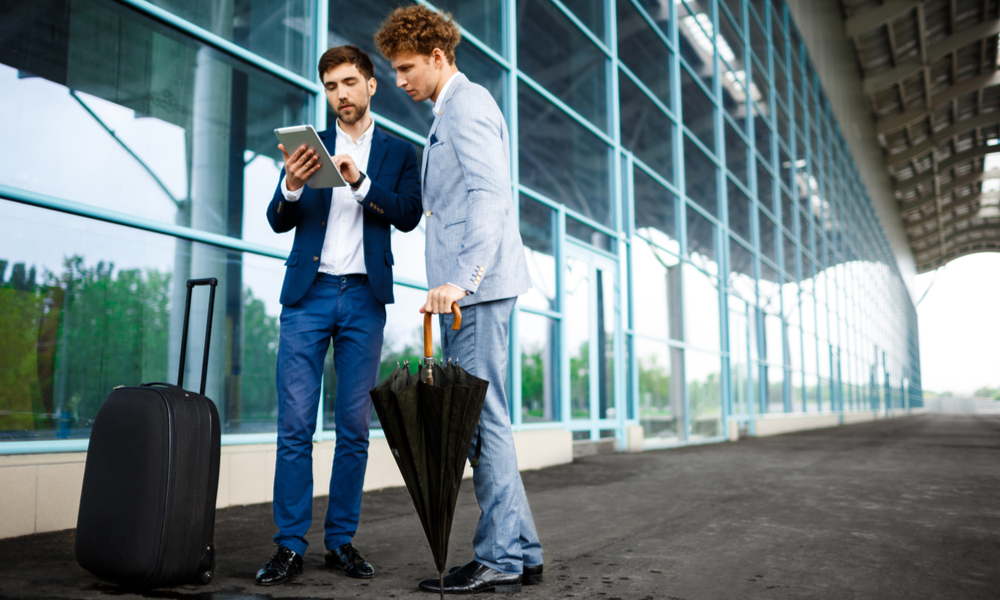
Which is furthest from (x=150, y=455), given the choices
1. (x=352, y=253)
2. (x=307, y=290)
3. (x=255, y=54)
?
(x=255, y=54)

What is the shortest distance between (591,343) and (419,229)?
125 inches

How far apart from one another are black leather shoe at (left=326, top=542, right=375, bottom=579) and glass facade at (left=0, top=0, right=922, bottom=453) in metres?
1.53

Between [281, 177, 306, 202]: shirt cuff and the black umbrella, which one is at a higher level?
[281, 177, 306, 202]: shirt cuff

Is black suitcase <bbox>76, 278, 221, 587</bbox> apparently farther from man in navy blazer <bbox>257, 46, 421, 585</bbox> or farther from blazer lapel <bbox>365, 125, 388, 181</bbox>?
blazer lapel <bbox>365, 125, 388, 181</bbox>

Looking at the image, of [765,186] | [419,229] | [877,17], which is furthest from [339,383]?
[877,17]

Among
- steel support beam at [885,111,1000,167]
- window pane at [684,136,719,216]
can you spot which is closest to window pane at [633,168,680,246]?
window pane at [684,136,719,216]

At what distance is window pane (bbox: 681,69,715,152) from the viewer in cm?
1114

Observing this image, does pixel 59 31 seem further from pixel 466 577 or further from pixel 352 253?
pixel 466 577

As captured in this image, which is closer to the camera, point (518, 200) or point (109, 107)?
point (109, 107)

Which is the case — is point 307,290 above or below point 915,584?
above

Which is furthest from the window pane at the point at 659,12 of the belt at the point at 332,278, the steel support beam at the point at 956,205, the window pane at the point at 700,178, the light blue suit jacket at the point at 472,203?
the steel support beam at the point at 956,205

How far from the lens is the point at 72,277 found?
317 cm

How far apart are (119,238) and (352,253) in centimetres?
165

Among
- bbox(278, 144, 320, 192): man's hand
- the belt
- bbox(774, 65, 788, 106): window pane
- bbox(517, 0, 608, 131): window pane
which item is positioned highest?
bbox(774, 65, 788, 106): window pane
